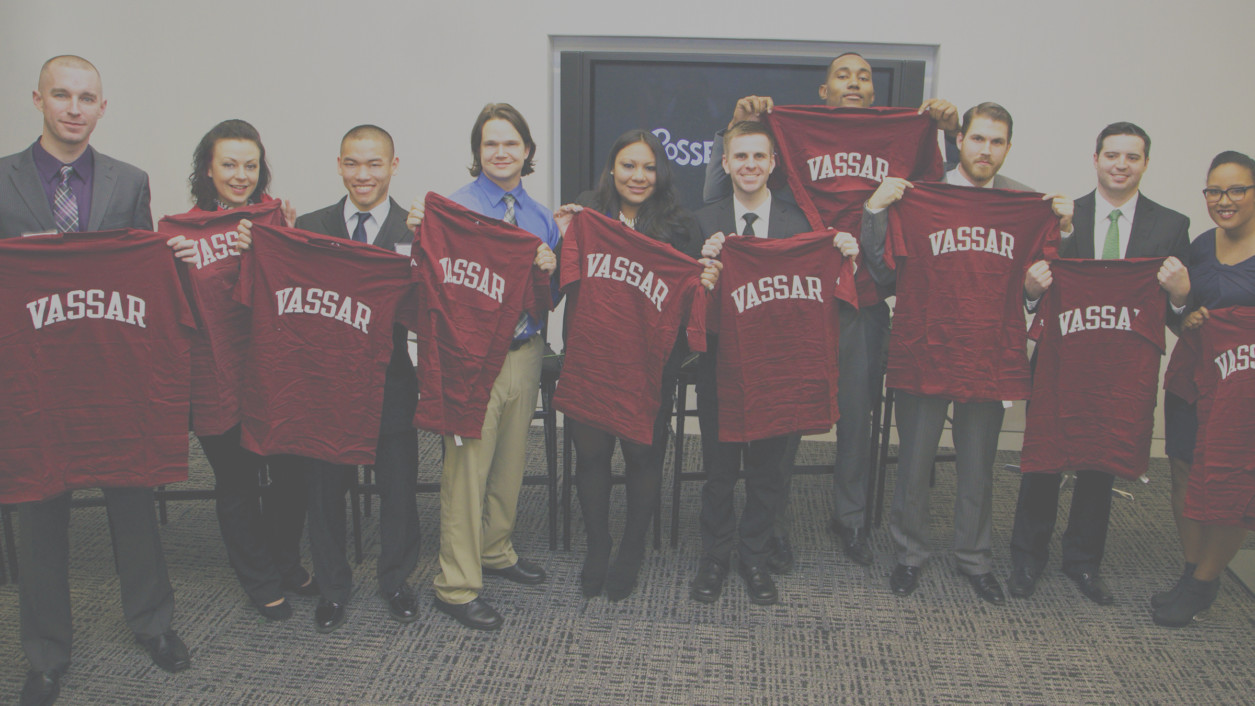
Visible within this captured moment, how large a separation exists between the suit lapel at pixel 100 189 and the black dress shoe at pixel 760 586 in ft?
7.36

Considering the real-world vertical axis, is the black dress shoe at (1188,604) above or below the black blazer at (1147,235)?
below

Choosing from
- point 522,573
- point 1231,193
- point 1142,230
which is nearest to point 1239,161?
point 1231,193

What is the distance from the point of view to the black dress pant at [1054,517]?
2736 millimetres

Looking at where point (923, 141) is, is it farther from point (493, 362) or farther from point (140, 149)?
point (140, 149)

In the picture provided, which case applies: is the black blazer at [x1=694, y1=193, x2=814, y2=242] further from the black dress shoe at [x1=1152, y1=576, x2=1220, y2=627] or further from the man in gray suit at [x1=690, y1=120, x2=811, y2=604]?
the black dress shoe at [x1=1152, y1=576, x2=1220, y2=627]

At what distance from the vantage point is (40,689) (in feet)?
6.95

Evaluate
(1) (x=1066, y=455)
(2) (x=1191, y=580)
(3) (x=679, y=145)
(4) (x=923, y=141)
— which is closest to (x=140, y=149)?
(3) (x=679, y=145)

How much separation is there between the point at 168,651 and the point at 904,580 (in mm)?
2292

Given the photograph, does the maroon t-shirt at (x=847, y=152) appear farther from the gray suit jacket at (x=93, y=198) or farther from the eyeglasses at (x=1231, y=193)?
the gray suit jacket at (x=93, y=198)

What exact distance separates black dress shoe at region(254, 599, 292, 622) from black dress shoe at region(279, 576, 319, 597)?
10 cm

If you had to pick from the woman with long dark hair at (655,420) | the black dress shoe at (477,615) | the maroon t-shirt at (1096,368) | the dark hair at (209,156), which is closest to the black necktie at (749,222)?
the woman with long dark hair at (655,420)

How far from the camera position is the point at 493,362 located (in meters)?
2.37

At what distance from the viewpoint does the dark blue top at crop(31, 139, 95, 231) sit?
2.29 metres

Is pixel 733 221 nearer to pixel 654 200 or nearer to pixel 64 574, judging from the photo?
pixel 654 200
